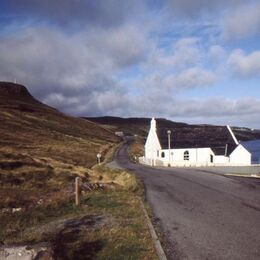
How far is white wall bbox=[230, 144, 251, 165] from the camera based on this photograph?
212ft

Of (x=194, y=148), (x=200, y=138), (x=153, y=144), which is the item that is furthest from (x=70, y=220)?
(x=153, y=144)

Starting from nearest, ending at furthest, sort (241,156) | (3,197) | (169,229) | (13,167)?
(169,229) < (3,197) < (13,167) < (241,156)

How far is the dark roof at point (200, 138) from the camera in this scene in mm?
68606

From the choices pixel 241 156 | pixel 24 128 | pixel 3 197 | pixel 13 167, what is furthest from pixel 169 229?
pixel 24 128

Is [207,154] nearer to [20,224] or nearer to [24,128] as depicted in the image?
[20,224]

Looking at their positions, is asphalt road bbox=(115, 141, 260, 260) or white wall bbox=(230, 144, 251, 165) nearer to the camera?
asphalt road bbox=(115, 141, 260, 260)

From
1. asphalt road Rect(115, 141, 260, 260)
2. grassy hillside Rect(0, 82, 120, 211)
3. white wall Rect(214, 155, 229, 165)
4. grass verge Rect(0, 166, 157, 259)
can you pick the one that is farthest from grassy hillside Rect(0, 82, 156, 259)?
white wall Rect(214, 155, 229, 165)

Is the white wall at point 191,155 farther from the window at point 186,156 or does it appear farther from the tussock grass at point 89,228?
the tussock grass at point 89,228

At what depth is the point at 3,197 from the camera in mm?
24203

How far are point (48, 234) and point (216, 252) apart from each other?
5884mm

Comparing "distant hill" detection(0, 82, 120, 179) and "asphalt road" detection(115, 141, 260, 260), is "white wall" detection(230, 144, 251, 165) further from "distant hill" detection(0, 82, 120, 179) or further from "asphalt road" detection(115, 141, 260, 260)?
"asphalt road" detection(115, 141, 260, 260)

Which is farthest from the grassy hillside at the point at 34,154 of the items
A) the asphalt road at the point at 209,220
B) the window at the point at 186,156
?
the window at the point at 186,156

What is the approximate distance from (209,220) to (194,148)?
53.2m

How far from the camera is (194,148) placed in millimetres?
68125
